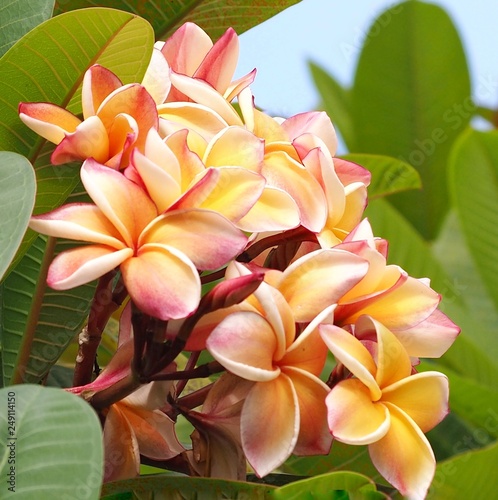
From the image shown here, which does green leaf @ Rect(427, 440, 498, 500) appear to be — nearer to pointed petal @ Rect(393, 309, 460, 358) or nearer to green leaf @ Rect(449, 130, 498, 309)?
pointed petal @ Rect(393, 309, 460, 358)

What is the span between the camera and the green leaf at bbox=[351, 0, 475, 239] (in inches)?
63.2

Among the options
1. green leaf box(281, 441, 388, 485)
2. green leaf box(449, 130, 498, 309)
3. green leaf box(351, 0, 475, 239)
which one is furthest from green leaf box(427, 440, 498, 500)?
green leaf box(351, 0, 475, 239)

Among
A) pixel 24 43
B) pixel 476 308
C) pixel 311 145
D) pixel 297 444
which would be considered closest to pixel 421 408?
pixel 297 444

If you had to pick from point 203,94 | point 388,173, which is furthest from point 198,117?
point 388,173

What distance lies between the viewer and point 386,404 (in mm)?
482

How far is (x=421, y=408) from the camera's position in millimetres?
488

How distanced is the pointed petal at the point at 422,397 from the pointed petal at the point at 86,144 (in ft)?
0.72

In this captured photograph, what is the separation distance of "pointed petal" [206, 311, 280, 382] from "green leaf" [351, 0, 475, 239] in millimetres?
1190

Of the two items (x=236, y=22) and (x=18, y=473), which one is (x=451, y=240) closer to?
(x=236, y=22)

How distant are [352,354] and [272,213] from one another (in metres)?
0.09

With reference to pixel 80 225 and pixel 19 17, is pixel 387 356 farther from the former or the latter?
pixel 19 17

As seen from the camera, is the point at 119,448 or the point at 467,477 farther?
the point at 467,477

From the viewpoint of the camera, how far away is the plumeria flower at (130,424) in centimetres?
48

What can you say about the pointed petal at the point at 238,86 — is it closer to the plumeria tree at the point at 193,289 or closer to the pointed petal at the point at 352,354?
the plumeria tree at the point at 193,289
